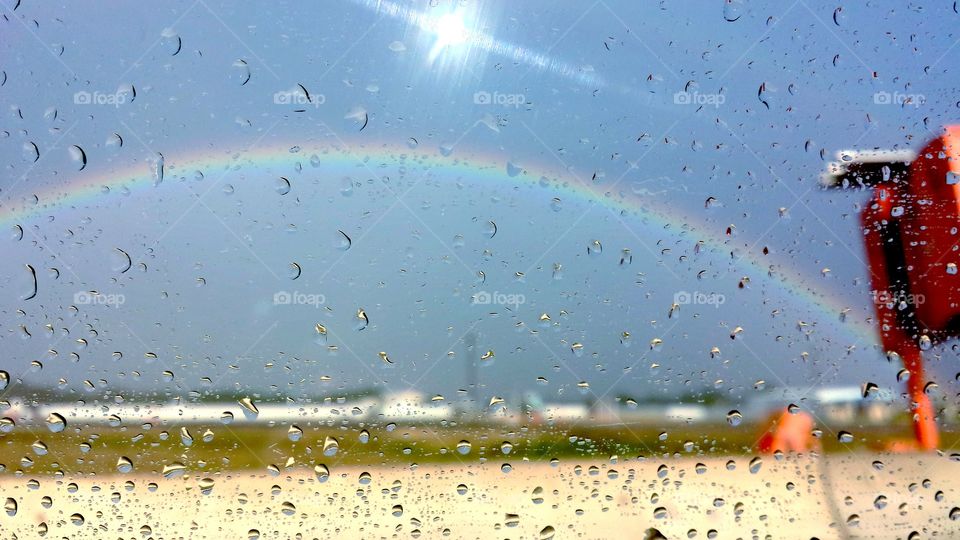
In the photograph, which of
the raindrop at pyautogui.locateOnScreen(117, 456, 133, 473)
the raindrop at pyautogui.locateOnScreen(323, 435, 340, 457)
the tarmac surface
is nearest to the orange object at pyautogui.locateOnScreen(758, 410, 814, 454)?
the tarmac surface

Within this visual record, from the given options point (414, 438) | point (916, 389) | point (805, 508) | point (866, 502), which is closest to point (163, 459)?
point (414, 438)

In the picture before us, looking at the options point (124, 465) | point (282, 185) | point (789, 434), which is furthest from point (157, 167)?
point (789, 434)

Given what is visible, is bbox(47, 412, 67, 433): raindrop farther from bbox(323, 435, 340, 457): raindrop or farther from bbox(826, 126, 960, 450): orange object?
Answer: bbox(826, 126, 960, 450): orange object

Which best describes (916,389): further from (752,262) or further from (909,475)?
(752,262)

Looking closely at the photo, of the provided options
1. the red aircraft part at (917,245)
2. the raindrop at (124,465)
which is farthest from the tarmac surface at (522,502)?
the red aircraft part at (917,245)

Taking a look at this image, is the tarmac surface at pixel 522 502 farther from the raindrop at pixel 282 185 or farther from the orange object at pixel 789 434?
the raindrop at pixel 282 185

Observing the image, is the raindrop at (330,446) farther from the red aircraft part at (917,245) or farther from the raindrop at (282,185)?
the red aircraft part at (917,245)

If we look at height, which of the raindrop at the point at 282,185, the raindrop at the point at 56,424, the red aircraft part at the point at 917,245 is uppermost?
the raindrop at the point at 282,185

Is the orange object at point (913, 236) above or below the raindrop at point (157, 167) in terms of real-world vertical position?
below
